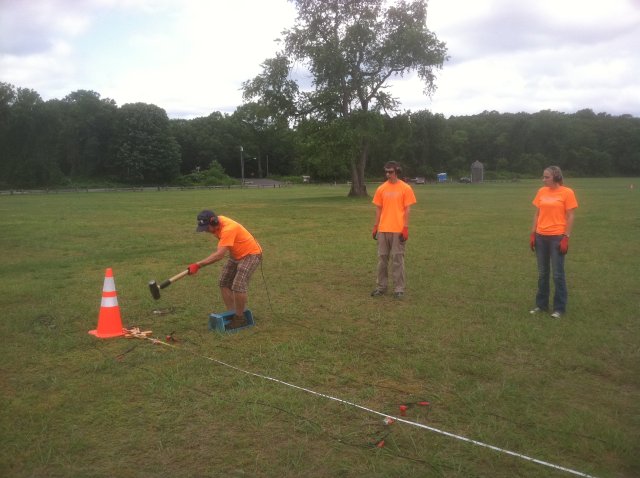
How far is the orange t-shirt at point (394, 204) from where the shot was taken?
7863mm

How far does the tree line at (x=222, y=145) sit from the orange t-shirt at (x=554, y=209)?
33.2 metres

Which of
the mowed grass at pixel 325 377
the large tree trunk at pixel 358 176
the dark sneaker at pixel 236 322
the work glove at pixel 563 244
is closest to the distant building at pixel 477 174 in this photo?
the large tree trunk at pixel 358 176

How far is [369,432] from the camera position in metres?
3.82

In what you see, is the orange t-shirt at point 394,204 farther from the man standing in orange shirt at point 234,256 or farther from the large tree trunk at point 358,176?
the large tree trunk at point 358,176

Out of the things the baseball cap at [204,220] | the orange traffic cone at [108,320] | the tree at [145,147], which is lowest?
the orange traffic cone at [108,320]

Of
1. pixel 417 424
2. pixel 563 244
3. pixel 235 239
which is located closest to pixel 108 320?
pixel 235 239

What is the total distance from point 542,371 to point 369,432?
2.05m

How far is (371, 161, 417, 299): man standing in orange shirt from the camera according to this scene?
781 cm

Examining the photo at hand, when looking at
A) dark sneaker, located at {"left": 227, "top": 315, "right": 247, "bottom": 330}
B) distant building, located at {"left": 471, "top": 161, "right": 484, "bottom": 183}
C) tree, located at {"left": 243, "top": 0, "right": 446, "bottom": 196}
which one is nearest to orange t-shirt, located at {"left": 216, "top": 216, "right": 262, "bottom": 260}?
dark sneaker, located at {"left": 227, "top": 315, "right": 247, "bottom": 330}

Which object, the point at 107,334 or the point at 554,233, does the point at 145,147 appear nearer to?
the point at 107,334

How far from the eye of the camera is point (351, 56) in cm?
3431

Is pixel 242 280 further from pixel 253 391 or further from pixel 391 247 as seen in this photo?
pixel 391 247

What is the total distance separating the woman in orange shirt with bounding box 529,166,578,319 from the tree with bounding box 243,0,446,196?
26928 millimetres

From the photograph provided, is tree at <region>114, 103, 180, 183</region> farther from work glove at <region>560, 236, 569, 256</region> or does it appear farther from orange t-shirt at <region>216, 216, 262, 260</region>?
work glove at <region>560, 236, 569, 256</region>
